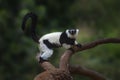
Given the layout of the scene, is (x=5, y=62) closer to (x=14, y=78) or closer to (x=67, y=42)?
(x=14, y=78)

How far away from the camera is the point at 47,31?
4.79 meters

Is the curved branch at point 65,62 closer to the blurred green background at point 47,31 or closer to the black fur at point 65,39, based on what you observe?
the black fur at point 65,39

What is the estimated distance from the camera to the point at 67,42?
1.20 metres

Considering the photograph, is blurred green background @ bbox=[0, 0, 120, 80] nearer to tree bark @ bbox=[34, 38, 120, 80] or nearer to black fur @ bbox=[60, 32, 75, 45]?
black fur @ bbox=[60, 32, 75, 45]

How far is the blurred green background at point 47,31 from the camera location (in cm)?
459

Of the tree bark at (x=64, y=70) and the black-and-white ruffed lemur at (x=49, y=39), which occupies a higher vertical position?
the black-and-white ruffed lemur at (x=49, y=39)

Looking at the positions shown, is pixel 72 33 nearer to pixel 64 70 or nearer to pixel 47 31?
pixel 64 70

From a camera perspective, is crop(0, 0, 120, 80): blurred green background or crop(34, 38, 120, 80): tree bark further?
crop(0, 0, 120, 80): blurred green background

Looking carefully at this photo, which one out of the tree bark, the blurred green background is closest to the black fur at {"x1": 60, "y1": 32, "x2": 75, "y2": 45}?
the tree bark

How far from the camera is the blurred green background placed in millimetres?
4586

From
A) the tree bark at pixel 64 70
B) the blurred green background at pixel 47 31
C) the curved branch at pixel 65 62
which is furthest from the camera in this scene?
the blurred green background at pixel 47 31

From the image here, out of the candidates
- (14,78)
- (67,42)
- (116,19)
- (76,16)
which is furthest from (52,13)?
(67,42)

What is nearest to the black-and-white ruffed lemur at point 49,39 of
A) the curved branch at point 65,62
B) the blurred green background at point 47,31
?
the curved branch at point 65,62

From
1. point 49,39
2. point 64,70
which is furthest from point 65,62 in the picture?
point 49,39
